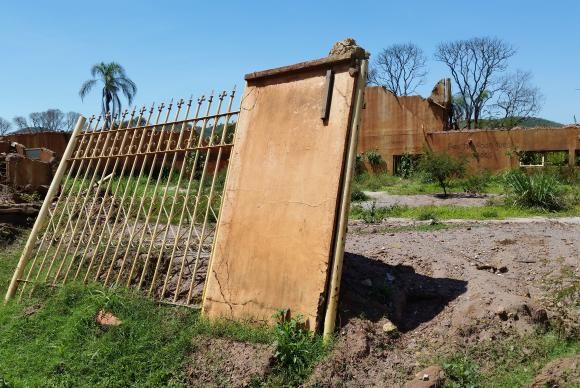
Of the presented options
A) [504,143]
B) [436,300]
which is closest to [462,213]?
[436,300]

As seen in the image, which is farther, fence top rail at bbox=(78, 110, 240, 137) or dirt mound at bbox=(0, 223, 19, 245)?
dirt mound at bbox=(0, 223, 19, 245)

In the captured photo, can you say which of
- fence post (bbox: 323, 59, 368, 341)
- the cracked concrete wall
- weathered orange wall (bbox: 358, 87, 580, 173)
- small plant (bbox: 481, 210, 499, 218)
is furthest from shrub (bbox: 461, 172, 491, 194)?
fence post (bbox: 323, 59, 368, 341)

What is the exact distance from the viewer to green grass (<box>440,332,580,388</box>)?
3.29m

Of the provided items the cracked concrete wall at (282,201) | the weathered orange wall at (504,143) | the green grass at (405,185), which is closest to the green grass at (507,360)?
the cracked concrete wall at (282,201)

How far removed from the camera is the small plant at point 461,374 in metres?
3.26

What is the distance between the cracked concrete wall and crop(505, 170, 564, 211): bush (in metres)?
8.64

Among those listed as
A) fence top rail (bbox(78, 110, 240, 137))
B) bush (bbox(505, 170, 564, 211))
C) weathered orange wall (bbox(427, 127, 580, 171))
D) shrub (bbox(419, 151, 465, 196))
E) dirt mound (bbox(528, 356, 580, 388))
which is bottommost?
dirt mound (bbox(528, 356, 580, 388))

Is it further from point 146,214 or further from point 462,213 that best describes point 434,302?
point 462,213

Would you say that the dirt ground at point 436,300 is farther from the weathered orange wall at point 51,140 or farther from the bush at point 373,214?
the weathered orange wall at point 51,140

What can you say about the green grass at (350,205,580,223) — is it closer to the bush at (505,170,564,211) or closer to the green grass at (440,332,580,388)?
the bush at (505,170,564,211)

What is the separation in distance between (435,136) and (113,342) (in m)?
20.9

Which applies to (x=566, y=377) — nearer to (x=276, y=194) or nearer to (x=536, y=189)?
(x=276, y=194)

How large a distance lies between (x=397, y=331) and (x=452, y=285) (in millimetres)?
839

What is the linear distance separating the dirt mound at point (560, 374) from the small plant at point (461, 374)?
323 mm
